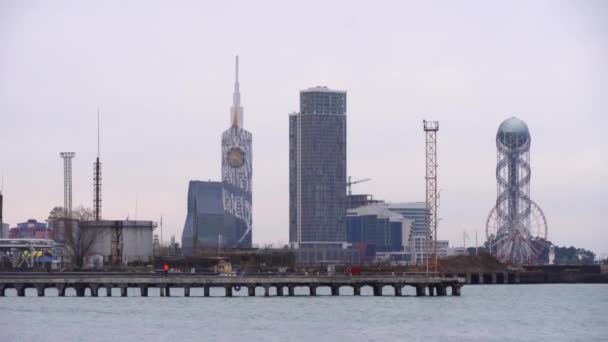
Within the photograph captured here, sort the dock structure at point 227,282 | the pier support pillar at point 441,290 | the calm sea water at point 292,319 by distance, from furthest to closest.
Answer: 1. the pier support pillar at point 441,290
2. the dock structure at point 227,282
3. the calm sea water at point 292,319

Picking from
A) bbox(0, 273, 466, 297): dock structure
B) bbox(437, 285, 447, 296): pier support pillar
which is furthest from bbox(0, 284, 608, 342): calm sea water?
bbox(0, 273, 466, 297): dock structure

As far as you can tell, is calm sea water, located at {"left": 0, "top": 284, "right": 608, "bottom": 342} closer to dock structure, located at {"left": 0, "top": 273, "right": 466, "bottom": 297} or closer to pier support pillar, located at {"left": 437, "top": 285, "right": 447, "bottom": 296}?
pier support pillar, located at {"left": 437, "top": 285, "right": 447, "bottom": 296}

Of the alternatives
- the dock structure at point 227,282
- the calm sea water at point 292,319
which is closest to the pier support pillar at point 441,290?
the dock structure at point 227,282

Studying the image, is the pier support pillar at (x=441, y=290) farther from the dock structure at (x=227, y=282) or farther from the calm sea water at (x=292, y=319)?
the calm sea water at (x=292, y=319)

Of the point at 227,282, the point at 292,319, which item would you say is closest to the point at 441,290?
the point at 227,282

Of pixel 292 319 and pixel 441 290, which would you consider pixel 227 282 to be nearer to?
pixel 441 290

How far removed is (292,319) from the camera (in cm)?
10462

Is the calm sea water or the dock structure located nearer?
the calm sea water

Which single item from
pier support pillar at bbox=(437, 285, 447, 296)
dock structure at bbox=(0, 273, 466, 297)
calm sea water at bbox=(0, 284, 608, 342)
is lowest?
calm sea water at bbox=(0, 284, 608, 342)

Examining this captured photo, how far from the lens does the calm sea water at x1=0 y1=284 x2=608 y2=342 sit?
91.1m

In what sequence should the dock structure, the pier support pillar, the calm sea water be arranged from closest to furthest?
1. the calm sea water
2. the dock structure
3. the pier support pillar

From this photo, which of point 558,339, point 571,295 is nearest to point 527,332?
point 558,339

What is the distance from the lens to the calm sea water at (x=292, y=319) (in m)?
91.1

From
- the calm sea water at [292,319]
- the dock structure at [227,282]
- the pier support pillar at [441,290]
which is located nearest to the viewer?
the calm sea water at [292,319]
